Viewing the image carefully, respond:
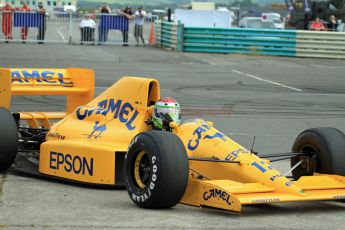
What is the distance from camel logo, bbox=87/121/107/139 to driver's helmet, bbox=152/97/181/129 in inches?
27.0

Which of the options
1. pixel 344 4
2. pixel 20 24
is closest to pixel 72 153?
pixel 20 24

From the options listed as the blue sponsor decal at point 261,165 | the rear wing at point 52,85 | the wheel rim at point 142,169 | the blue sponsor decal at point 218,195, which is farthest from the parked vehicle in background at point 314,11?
the blue sponsor decal at point 218,195

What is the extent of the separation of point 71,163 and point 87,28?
25.4m

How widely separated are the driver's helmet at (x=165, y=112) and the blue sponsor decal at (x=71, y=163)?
76 centimetres

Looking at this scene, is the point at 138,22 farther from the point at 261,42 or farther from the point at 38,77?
the point at 38,77

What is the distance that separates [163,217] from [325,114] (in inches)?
364

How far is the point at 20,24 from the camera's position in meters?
31.5

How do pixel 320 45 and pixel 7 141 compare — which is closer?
pixel 7 141

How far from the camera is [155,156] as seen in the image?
6.84 m

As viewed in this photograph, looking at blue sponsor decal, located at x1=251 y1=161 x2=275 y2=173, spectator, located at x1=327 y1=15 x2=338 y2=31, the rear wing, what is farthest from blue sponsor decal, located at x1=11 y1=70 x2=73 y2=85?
spectator, located at x1=327 y1=15 x2=338 y2=31

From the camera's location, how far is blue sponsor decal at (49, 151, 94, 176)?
26.2 feet

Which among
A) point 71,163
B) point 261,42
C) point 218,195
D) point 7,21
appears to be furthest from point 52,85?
point 7,21

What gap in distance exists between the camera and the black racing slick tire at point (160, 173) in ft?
22.0

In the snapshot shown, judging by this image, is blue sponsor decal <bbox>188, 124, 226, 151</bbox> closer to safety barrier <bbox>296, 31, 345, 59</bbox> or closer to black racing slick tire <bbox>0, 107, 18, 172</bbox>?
black racing slick tire <bbox>0, 107, 18, 172</bbox>
